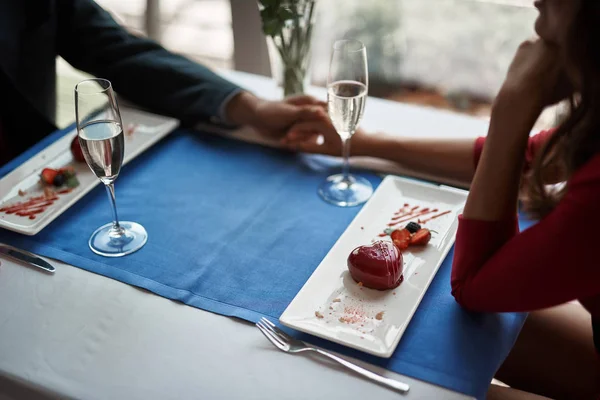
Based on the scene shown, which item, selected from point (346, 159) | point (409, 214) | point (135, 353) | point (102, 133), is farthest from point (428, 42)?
point (135, 353)

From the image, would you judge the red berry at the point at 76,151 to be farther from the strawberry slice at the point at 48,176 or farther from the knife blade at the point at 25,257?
the knife blade at the point at 25,257

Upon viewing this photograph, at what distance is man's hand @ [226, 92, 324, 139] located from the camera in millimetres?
1355

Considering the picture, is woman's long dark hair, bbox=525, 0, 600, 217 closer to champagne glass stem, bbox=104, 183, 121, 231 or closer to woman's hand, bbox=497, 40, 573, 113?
woman's hand, bbox=497, 40, 573, 113

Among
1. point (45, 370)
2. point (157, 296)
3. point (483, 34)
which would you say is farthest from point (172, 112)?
point (483, 34)

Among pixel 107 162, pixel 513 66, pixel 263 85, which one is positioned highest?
pixel 513 66

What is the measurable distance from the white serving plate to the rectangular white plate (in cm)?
48

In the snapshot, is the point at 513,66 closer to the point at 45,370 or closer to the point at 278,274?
the point at 278,274

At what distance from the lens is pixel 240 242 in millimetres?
1070

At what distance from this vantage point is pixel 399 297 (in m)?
0.92

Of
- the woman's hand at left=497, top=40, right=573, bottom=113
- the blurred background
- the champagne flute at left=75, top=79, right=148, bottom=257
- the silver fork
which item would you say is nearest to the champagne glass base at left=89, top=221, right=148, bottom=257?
the champagne flute at left=75, top=79, right=148, bottom=257

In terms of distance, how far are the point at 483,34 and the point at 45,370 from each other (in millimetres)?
2317

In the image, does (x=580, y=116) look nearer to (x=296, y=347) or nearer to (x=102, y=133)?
(x=296, y=347)

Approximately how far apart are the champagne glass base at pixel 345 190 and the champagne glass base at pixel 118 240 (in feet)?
1.11

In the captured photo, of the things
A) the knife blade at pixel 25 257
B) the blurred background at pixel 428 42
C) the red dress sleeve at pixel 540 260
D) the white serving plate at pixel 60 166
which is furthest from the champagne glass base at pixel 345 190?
the blurred background at pixel 428 42
